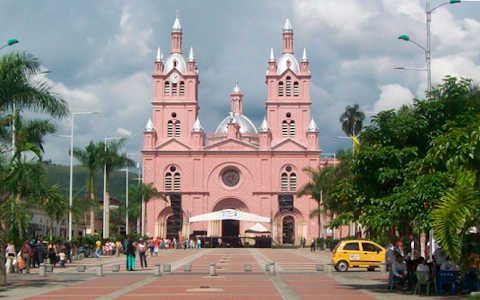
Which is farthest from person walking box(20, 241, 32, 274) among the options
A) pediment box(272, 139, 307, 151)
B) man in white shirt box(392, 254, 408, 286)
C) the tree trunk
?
pediment box(272, 139, 307, 151)

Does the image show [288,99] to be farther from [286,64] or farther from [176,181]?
[176,181]

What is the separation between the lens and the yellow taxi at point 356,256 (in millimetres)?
31203

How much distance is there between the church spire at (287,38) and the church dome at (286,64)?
79 centimetres

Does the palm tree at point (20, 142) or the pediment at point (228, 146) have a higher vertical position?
the pediment at point (228, 146)

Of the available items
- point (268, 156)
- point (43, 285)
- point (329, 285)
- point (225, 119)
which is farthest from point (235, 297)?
point (225, 119)

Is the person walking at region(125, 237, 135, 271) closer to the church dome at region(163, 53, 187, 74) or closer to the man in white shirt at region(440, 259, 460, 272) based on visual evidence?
the man in white shirt at region(440, 259, 460, 272)

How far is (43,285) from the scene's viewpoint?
23.2 metres

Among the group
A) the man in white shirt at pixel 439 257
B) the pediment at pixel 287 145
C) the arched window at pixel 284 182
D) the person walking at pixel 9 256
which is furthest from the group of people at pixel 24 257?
the pediment at pixel 287 145

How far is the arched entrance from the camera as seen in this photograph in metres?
82.0

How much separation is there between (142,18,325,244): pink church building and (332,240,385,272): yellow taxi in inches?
1937

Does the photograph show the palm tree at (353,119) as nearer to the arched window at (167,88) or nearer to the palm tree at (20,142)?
the arched window at (167,88)

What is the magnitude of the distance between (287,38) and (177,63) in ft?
45.9

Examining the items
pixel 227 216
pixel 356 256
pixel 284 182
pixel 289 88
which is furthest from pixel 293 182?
pixel 356 256

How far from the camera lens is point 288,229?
8256cm
